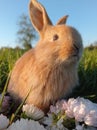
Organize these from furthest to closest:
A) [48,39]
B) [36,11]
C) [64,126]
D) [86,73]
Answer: [86,73], [36,11], [48,39], [64,126]

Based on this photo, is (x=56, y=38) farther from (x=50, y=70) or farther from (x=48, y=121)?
(x=48, y=121)

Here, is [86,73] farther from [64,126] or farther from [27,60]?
[64,126]

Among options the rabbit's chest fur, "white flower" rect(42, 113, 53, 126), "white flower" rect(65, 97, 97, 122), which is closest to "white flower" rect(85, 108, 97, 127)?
"white flower" rect(65, 97, 97, 122)

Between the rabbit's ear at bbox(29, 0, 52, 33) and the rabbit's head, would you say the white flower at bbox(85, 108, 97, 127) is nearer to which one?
the rabbit's head

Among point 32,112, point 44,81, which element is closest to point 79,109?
point 32,112

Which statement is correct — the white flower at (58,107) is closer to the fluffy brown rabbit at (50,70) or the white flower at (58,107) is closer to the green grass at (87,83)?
the fluffy brown rabbit at (50,70)

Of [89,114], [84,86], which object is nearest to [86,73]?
[84,86]

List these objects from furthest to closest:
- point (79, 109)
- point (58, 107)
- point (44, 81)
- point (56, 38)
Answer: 1. point (56, 38)
2. point (44, 81)
3. point (58, 107)
4. point (79, 109)
